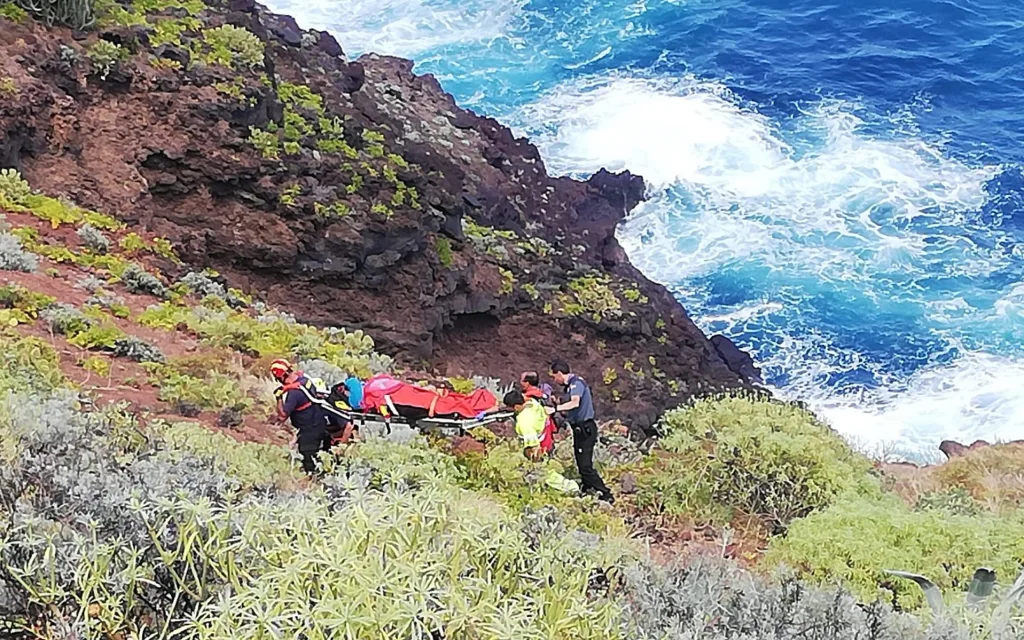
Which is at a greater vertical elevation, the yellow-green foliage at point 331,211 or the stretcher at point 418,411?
the yellow-green foliage at point 331,211

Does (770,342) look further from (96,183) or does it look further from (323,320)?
(96,183)

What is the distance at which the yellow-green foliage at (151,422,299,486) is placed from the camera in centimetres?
714

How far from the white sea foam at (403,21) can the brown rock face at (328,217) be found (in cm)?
1668

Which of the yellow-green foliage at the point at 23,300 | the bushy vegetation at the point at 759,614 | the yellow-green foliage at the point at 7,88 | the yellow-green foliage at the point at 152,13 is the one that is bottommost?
the yellow-green foliage at the point at 23,300

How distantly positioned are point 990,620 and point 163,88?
12.2 m

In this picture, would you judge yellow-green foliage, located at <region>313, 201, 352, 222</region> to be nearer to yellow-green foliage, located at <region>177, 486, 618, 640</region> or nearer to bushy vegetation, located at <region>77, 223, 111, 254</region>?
bushy vegetation, located at <region>77, 223, 111, 254</region>

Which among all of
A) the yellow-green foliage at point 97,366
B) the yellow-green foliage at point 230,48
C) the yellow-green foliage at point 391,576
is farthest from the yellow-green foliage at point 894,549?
the yellow-green foliage at point 230,48

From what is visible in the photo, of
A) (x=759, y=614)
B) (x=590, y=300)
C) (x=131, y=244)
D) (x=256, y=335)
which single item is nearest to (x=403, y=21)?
(x=590, y=300)

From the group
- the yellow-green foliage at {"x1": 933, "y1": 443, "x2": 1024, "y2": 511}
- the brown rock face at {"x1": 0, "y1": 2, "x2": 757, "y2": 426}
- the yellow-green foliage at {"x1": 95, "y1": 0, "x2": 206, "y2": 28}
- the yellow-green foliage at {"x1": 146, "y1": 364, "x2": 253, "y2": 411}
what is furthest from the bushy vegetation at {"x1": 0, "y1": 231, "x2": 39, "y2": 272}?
the yellow-green foliage at {"x1": 933, "y1": 443, "x2": 1024, "y2": 511}

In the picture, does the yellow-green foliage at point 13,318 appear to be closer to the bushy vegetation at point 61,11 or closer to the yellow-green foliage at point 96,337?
the yellow-green foliage at point 96,337

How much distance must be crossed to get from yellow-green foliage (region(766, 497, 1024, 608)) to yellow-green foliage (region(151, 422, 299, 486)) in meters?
3.51

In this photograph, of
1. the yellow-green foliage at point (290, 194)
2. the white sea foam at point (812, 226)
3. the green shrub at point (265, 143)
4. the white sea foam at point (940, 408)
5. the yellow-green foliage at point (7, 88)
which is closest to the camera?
the yellow-green foliage at point (7, 88)

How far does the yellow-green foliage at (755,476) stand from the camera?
927 cm

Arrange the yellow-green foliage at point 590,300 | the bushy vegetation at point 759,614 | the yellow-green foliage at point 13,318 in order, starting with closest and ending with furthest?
the bushy vegetation at point 759,614, the yellow-green foliage at point 13,318, the yellow-green foliage at point 590,300
